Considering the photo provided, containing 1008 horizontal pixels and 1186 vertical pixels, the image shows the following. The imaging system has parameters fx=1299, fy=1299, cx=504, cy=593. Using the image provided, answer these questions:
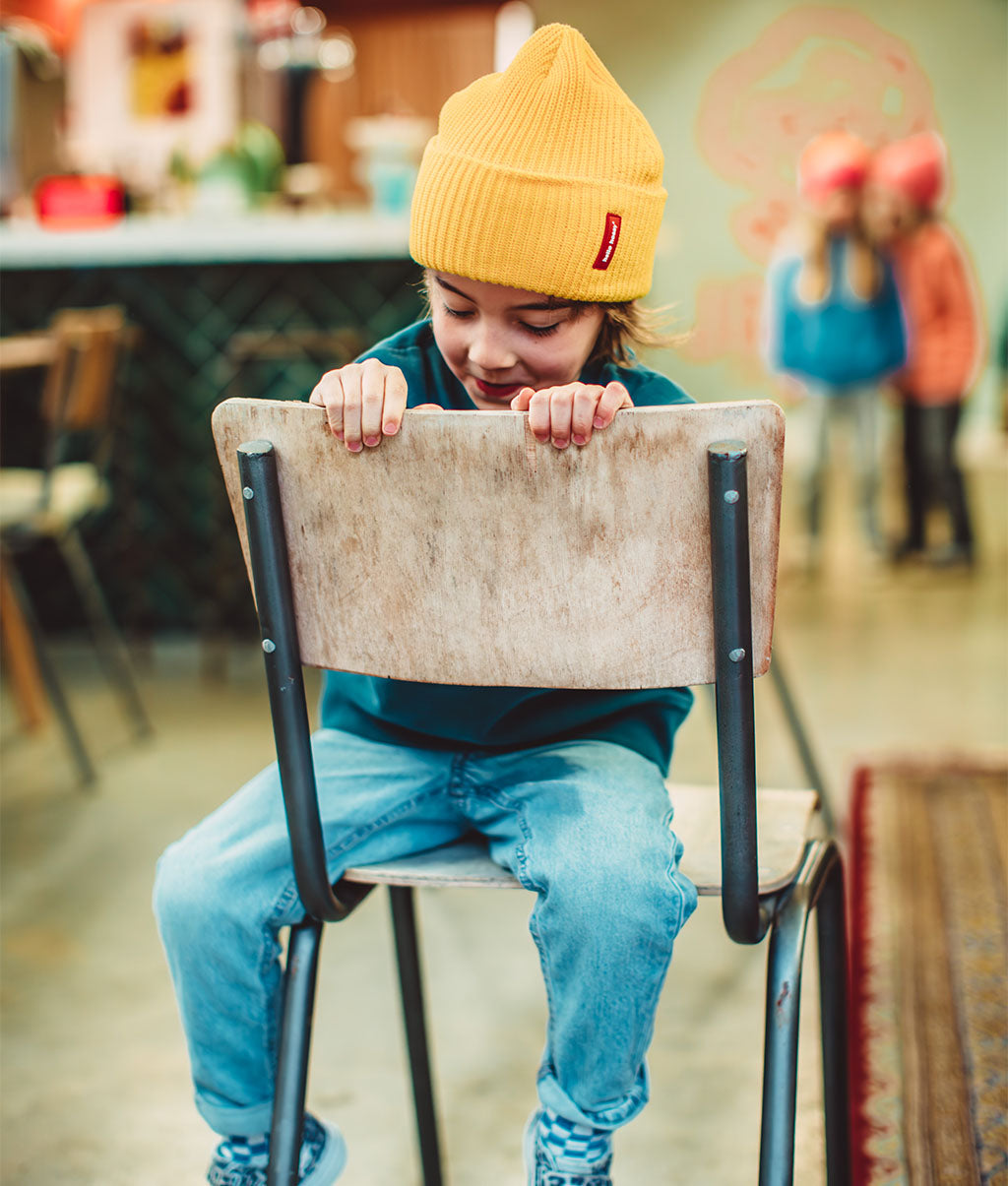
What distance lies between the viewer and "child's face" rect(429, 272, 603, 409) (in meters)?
0.94

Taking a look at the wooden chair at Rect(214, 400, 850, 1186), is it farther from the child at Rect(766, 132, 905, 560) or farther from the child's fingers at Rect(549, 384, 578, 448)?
the child at Rect(766, 132, 905, 560)

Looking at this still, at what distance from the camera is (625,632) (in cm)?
75

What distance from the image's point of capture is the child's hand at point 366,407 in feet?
2.32

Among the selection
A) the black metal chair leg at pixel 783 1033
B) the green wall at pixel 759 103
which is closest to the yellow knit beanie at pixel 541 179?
the black metal chair leg at pixel 783 1033

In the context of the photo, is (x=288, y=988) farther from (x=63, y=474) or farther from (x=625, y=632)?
(x=63, y=474)

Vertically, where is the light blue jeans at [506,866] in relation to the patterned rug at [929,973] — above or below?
above

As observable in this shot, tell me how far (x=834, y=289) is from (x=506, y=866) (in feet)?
11.4

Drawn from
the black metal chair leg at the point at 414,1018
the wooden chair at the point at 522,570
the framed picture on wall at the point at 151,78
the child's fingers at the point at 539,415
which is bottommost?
the black metal chair leg at the point at 414,1018

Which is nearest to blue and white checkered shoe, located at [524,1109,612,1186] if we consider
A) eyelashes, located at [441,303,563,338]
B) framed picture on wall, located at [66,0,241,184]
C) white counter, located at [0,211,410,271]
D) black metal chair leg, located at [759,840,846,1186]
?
black metal chair leg, located at [759,840,846,1186]

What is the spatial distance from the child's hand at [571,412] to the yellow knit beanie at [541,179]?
24 cm

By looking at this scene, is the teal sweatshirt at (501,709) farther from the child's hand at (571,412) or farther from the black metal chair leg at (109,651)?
the black metal chair leg at (109,651)

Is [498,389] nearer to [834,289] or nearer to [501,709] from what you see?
[501,709]

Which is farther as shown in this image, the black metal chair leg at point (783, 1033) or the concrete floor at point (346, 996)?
the concrete floor at point (346, 996)

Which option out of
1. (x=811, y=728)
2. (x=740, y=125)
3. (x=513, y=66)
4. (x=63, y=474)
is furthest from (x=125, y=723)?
(x=740, y=125)
